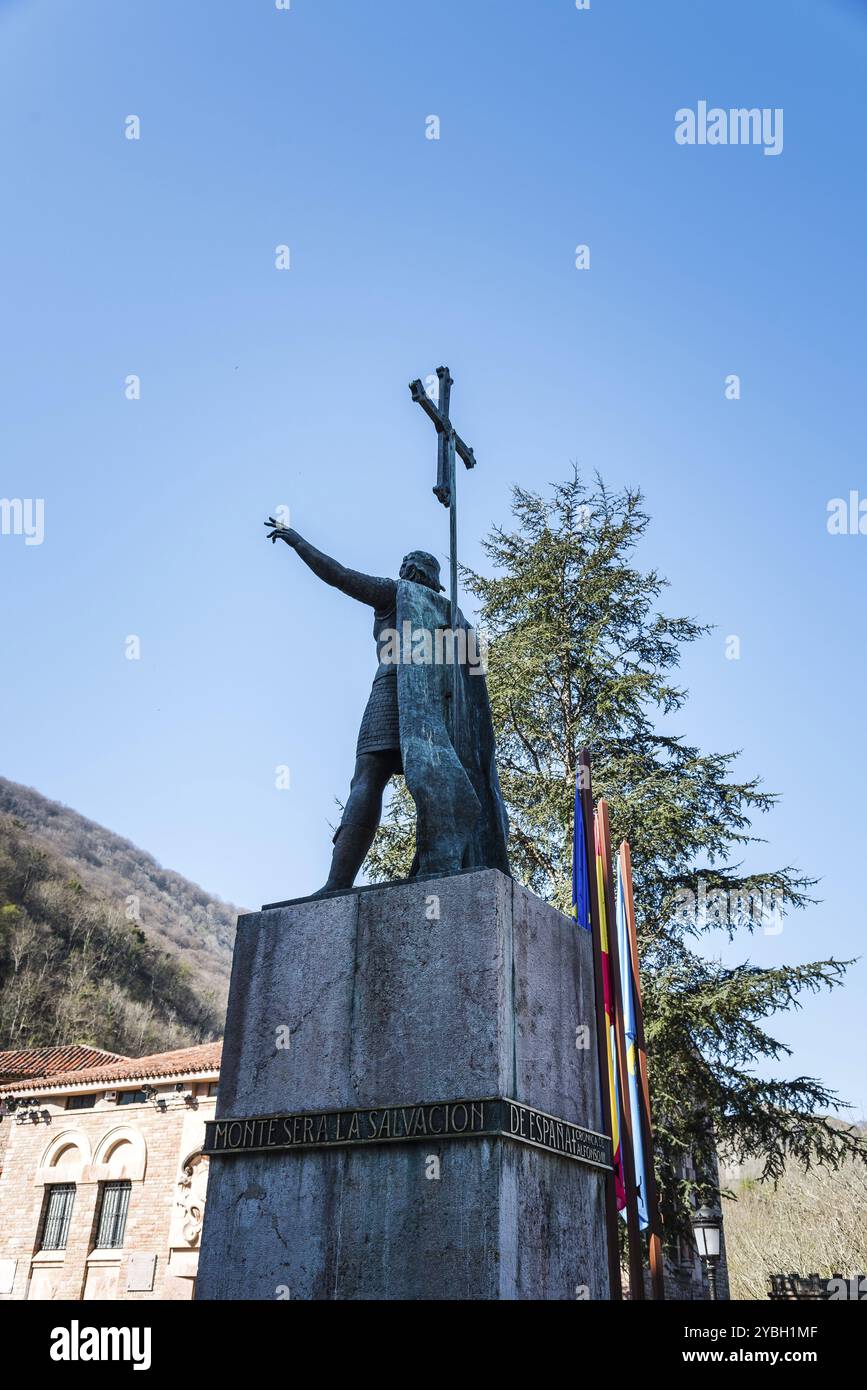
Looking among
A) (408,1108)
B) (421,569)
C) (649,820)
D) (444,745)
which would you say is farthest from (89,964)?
(408,1108)

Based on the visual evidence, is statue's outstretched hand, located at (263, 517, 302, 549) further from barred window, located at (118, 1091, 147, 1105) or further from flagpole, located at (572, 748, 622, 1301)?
barred window, located at (118, 1091, 147, 1105)

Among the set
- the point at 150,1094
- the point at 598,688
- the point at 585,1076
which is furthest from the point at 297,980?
the point at 150,1094

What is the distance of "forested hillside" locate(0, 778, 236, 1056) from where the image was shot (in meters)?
58.4

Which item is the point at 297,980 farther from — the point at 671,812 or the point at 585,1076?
the point at 671,812

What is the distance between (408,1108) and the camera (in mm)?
4625

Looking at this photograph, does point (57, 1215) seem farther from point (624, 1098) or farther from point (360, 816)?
point (360, 816)

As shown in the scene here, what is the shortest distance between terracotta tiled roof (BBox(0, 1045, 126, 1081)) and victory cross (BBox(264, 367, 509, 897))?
30344 millimetres

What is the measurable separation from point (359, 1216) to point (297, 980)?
1.14 m

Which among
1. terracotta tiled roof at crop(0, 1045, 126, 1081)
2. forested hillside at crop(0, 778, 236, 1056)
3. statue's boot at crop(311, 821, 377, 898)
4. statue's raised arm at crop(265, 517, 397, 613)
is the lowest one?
statue's boot at crop(311, 821, 377, 898)

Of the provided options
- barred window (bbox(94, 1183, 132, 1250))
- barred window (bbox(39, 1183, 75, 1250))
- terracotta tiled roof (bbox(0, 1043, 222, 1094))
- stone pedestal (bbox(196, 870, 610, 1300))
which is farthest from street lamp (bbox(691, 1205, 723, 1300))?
barred window (bbox(39, 1183, 75, 1250))

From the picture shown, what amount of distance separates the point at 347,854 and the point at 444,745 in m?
0.79

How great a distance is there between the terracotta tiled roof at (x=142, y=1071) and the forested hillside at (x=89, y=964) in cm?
2031

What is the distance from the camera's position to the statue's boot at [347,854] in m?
5.86
